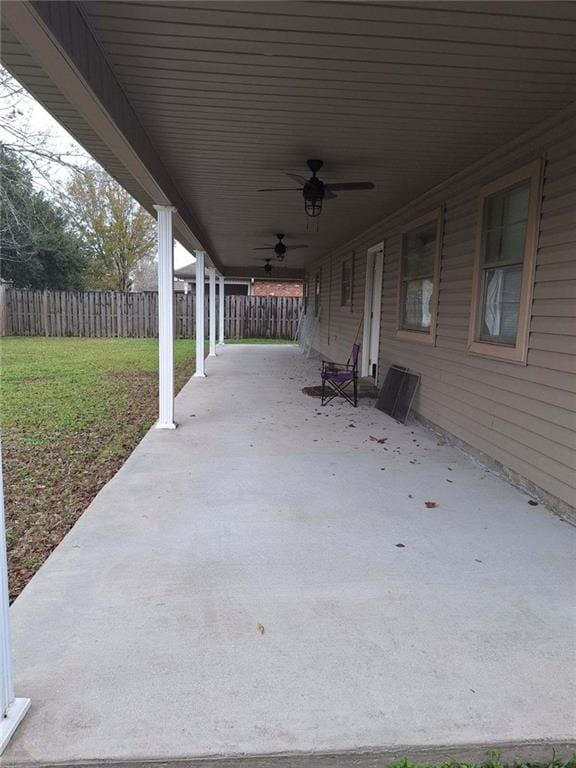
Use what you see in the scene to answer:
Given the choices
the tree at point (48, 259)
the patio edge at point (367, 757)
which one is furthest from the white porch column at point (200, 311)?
the tree at point (48, 259)

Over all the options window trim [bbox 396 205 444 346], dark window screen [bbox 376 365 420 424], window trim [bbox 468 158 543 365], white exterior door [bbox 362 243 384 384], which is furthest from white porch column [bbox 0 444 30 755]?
white exterior door [bbox 362 243 384 384]

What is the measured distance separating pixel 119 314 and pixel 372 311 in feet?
40.8

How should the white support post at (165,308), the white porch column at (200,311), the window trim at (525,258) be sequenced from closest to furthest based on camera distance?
1. the window trim at (525,258)
2. the white support post at (165,308)
3. the white porch column at (200,311)

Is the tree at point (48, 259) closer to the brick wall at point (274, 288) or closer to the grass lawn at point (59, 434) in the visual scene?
the brick wall at point (274, 288)

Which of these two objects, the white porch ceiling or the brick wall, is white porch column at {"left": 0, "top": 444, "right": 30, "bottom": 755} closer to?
the white porch ceiling

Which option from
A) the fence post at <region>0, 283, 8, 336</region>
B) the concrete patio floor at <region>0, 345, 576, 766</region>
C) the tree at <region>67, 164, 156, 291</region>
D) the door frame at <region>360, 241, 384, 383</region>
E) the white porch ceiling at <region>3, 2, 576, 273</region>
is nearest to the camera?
the concrete patio floor at <region>0, 345, 576, 766</region>

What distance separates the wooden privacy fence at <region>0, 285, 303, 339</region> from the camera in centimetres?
1709

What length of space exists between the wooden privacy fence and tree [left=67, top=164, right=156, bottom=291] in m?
6.10

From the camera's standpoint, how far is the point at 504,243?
4133mm

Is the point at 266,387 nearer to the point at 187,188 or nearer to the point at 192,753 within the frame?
the point at 187,188

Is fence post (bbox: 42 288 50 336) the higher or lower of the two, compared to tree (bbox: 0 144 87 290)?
lower

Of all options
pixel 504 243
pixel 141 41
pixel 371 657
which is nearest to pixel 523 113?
pixel 504 243

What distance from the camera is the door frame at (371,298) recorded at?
25.1ft

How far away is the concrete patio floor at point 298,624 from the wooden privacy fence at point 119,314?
15117 mm
